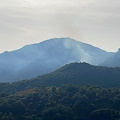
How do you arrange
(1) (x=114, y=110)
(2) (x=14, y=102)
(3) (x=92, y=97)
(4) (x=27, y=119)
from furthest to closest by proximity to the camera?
(3) (x=92, y=97)
(2) (x=14, y=102)
(1) (x=114, y=110)
(4) (x=27, y=119)

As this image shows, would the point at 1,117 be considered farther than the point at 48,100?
No

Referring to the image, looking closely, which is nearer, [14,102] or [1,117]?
[1,117]

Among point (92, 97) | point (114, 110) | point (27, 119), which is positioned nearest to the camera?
point (27, 119)

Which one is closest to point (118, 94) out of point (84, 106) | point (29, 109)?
point (84, 106)

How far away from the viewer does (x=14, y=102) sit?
18538 cm

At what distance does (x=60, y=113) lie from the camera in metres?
169

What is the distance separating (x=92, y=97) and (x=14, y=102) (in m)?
53.8

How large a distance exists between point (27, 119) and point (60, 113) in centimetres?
2036

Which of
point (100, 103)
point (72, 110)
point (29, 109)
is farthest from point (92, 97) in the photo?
point (29, 109)

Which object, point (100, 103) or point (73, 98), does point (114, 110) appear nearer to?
point (100, 103)

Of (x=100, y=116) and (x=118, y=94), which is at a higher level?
(x=118, y=94)


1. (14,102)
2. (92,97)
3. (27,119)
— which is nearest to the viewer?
(27,119)

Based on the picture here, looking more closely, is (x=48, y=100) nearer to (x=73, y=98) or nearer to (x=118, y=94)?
(x=73, y=98)

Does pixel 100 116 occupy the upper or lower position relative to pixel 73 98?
lower
